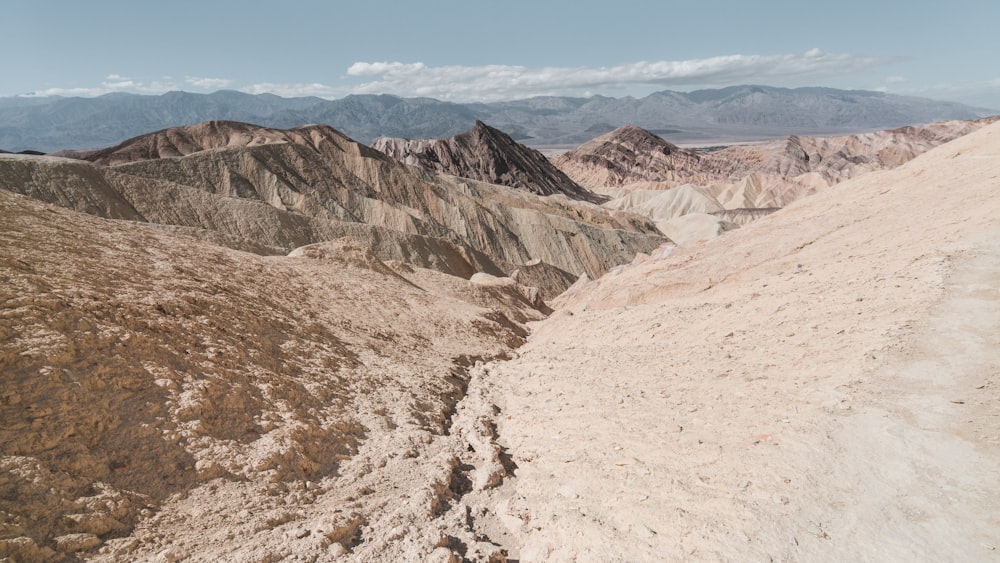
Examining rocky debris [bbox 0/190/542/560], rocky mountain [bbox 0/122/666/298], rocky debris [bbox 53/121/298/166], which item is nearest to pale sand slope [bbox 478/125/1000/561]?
rocky debris [bbox 0/190/542/560]

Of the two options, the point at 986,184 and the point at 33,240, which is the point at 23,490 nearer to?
the point at 33,240

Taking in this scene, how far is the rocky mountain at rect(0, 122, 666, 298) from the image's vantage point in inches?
1014

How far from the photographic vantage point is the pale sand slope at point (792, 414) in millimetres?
4230

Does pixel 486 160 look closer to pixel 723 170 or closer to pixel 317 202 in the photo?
pixel 723 170

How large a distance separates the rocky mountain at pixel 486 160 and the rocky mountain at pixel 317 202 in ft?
99.8

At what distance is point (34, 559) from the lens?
3822 millimetres

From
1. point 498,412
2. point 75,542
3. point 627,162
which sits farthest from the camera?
point 627,162

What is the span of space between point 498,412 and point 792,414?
4.16 meters

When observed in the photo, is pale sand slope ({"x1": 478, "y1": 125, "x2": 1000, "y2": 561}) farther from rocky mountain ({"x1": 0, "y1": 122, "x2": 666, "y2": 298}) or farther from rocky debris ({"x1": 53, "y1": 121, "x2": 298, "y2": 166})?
rocky debris ({"x1": 53, "y1": 121, "x2": 298, "y2": 166})

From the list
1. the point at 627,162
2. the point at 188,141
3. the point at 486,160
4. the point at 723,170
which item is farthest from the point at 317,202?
the point at 723,170

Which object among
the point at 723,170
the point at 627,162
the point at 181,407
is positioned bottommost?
the point at 723,170

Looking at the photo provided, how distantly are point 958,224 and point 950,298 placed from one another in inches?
150

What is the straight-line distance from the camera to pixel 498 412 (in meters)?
8.49

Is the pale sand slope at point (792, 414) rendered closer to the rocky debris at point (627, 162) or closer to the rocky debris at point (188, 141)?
the rocky debris at point (188, 141)
